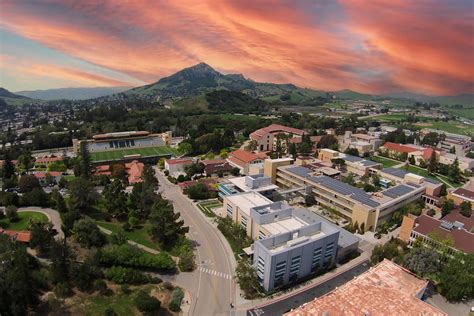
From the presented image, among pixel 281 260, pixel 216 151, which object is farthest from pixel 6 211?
pixel 216 151

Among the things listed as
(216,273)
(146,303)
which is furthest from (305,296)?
(146,303)

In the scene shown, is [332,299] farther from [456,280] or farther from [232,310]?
[456,280]

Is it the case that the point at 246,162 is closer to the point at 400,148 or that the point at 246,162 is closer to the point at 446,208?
the point at 446,208

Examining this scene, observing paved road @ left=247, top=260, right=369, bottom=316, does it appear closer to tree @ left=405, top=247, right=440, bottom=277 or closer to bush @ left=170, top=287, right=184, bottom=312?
tree @ left=405, top=247, right=440, bottom=277

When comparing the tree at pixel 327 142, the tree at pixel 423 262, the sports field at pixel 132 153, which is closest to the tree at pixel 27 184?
the sports field at pixel 132 153

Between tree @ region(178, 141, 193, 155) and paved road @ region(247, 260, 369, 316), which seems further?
tree @ region(178, 141, 193, 155)

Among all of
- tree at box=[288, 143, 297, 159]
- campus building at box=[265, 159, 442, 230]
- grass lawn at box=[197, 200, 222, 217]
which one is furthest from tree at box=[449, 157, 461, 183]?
grass lawn at box=[197, 200, 222, 217]
